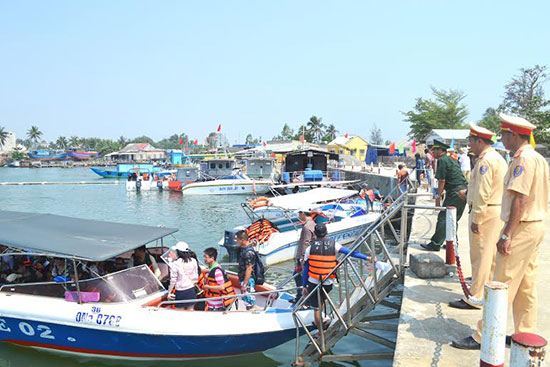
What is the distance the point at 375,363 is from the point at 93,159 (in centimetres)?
14224

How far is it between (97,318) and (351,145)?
61613 mm

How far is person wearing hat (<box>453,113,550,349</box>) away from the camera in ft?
11.9

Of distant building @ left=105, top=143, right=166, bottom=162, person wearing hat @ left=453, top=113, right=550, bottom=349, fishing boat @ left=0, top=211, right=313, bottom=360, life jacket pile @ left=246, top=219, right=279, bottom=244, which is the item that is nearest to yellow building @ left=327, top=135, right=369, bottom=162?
life jacket pile @ left=246, top=219, right=279, bottom=244

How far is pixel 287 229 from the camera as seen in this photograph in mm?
15195

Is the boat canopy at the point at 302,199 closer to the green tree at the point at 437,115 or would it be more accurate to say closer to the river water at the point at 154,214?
the river water at the point at 154,214

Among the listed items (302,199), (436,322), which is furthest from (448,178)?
Answer: (302,199)

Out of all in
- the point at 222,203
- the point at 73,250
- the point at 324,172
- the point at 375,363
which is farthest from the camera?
the point at 324,172

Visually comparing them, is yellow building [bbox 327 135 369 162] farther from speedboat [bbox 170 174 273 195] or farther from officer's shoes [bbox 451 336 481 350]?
officer's shoes [bbox 451 336 481 350]

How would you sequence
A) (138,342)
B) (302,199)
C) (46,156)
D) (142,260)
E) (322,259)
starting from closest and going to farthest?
1. (322,259)
2. (138,342)
3. (142,260)
4. (302,199)
5. (46,156)

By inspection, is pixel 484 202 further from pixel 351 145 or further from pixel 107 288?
pixel 351 145

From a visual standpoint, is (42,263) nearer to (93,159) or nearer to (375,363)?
(375,363)

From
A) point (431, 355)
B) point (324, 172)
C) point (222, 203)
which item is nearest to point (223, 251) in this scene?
point (431, 355)

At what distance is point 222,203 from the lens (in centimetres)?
3338

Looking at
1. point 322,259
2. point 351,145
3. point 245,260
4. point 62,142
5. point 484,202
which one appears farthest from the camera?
point 62,142
